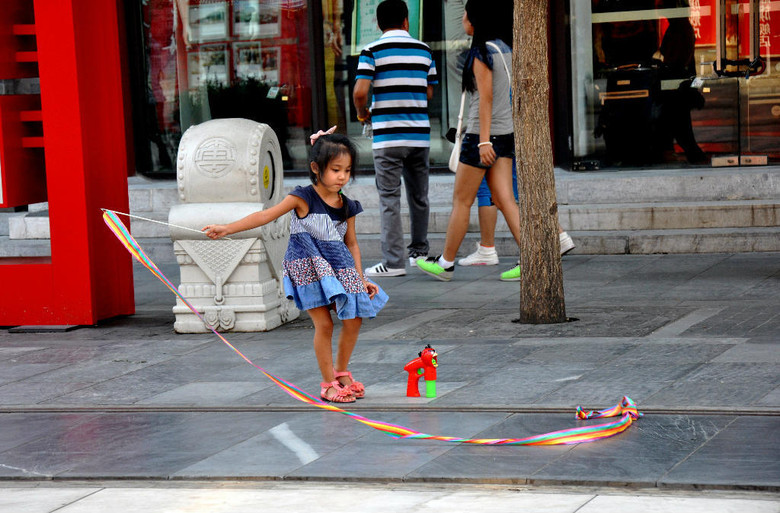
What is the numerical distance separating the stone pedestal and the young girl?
1902 millimetres

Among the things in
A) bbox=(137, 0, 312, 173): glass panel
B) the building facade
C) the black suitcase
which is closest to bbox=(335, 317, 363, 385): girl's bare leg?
the building facade

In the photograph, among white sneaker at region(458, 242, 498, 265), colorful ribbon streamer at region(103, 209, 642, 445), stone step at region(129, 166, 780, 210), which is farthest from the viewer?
stone step at region(129, 166, 780, 210)

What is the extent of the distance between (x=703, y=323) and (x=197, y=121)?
26.5 ft

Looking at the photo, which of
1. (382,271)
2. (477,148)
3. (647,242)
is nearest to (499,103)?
(477,148)

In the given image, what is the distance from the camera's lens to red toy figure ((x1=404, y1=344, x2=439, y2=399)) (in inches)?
225

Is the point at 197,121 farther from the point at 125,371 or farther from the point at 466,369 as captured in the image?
the point at 466,369

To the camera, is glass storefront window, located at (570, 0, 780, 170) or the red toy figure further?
glass storefront window, located at (570, 0, 780, 170)

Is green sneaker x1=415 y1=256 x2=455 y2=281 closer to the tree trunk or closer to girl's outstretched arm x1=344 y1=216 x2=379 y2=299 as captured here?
the tree trunk

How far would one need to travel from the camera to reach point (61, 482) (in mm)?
4887

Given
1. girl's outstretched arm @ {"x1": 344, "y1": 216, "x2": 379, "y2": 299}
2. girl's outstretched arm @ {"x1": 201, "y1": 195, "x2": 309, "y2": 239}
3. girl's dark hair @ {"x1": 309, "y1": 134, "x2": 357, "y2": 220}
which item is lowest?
girl's outstretched arm @ {"x1": 344, "y1": 216, "x2": 379, "y2": 299}

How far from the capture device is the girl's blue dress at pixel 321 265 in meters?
5.89

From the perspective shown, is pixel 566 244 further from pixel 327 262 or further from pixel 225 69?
pixel 225 69

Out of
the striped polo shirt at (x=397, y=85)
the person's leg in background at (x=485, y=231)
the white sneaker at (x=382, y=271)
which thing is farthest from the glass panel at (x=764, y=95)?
the white sneaker at (x=382, y=271)

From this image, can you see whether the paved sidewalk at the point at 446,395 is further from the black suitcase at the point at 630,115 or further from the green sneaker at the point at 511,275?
the black suitcase at the point at 630,115
